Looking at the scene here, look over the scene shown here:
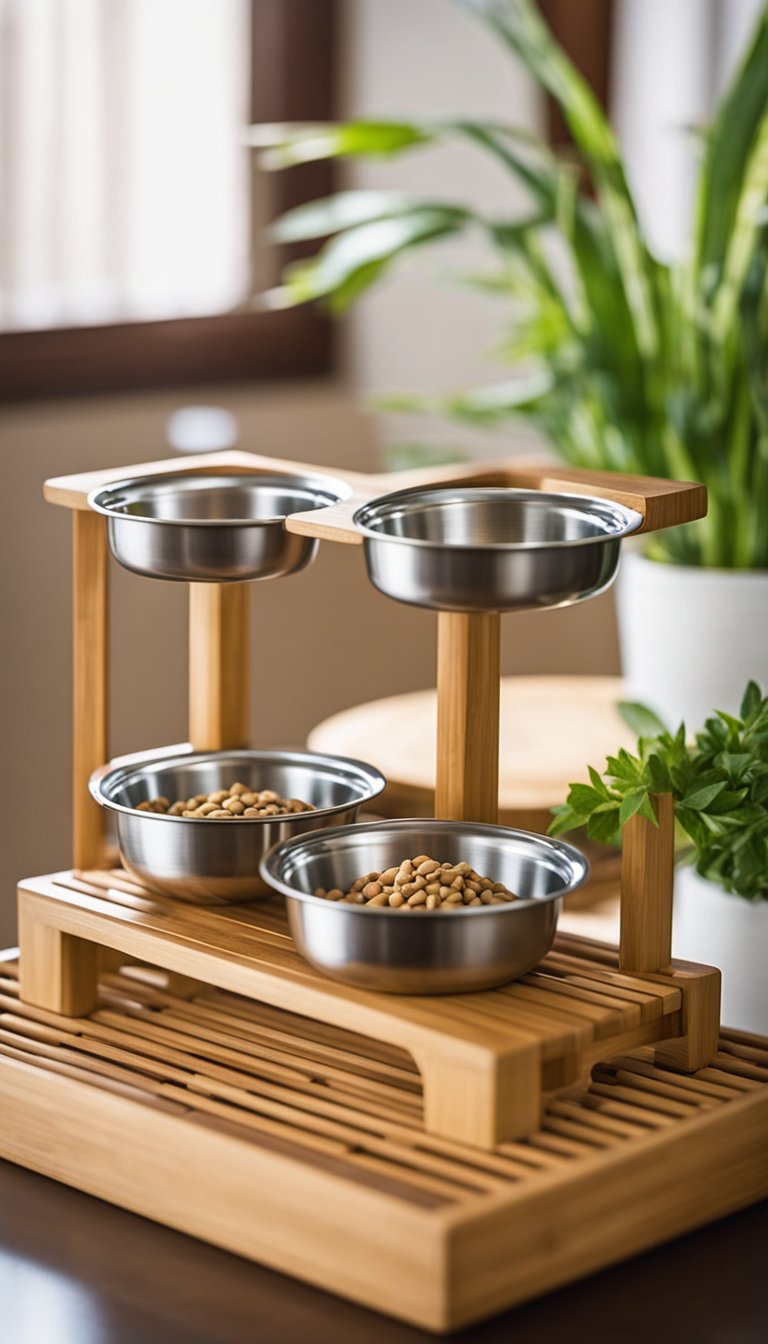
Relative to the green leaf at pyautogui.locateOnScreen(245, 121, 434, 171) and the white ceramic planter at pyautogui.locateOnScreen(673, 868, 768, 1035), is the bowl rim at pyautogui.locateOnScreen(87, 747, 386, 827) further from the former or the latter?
the green leaf at pyautogui.locateOnScreen(245, 121, 434, 171)

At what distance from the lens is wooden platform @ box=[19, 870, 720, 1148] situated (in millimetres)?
1104

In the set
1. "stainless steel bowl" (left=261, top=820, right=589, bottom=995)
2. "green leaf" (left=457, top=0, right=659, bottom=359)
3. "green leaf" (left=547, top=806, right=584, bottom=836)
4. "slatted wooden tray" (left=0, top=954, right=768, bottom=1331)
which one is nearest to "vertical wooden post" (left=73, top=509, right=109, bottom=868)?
"slatted wooden tray" (left=0, top=954, right=768, bottom=1331)

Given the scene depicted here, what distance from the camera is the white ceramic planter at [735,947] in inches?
55.9

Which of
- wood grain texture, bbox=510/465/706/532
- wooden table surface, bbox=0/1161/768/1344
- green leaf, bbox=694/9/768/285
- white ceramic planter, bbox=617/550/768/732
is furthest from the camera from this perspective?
green leaf, bbox=694/9/768/285

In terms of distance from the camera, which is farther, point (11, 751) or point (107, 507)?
point (11, 751)

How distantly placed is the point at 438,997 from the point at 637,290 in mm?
1151

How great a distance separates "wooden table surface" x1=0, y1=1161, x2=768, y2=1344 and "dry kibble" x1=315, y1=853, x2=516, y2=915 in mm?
232

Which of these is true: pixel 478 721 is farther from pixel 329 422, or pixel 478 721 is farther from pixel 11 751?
pixel 329 422

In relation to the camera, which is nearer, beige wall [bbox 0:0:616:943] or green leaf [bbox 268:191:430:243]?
green leaf [bbox 268:191:430:243]

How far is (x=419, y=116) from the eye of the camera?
282 cm

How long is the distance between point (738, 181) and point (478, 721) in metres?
0.94

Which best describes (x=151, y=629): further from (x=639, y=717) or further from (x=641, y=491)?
(x=641, y=491)

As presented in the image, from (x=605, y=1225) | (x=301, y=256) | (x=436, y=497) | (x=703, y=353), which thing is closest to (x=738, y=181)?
(x=703, y=353)

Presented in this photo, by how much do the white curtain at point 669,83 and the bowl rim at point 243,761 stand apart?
1.75 metres
